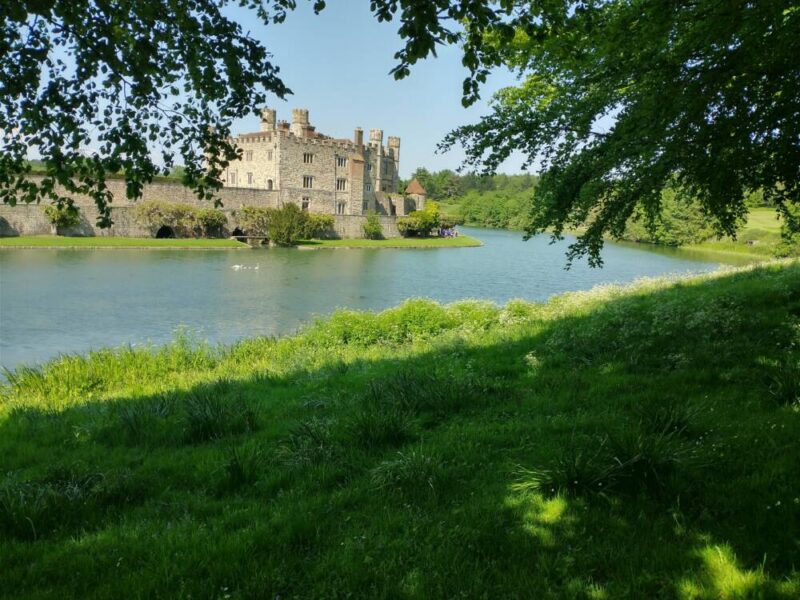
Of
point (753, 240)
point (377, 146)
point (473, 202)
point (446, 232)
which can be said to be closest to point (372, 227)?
point (446, 232)

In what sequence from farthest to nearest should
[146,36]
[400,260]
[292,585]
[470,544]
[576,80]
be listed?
[400,260], [576,80], [146,36], [470,544], [292,585]

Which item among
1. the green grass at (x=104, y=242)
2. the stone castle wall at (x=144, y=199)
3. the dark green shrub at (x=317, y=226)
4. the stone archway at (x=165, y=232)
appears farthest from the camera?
the dark green shrub at (x=317, y=226)

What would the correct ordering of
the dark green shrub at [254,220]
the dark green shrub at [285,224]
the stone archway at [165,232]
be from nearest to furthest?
the stone archway at [165,232] < the dark green shrub at [285,224] < the dark green shrub at [254,220]

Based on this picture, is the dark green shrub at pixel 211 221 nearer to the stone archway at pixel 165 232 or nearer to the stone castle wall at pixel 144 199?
the stone castle wall at pixel 144 199

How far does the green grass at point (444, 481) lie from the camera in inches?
115

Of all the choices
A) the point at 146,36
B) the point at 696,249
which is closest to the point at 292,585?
the point at 146,36

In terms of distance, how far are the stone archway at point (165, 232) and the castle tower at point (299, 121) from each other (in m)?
19.9

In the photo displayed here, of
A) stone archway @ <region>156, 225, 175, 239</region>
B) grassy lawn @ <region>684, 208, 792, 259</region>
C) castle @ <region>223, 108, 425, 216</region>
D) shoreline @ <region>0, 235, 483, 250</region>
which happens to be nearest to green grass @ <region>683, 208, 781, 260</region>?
grassy lawn @ <region>684, 208, 792, 259</region>

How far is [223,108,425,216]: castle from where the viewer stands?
5847cm

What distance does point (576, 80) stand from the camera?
7.76m

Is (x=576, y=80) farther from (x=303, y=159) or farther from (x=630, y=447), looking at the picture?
(x=303, y=159)

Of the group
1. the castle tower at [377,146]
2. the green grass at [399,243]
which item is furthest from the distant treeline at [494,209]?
the castle tower at [377,146]

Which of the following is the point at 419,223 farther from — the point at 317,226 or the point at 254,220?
the point at 254,220

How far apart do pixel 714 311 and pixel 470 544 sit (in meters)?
6.81
